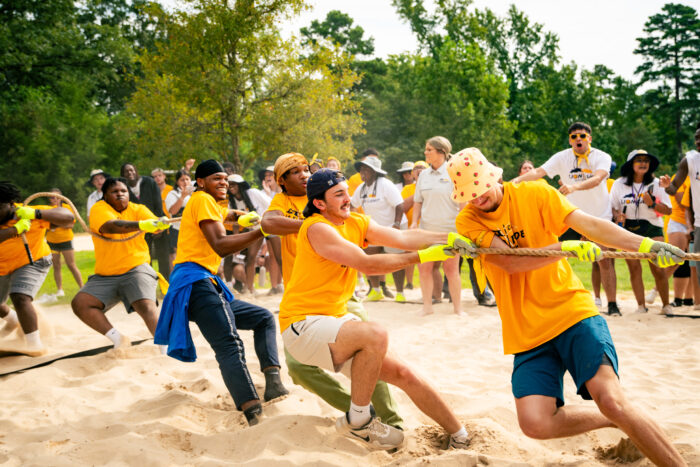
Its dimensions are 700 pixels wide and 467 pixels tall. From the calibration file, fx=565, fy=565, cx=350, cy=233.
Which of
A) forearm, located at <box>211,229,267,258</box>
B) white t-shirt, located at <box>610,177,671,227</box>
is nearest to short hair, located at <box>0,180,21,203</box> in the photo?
forearm, located at <box>211,229,267,258</box>

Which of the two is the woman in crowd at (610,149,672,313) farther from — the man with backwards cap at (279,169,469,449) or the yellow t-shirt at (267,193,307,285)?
the man with backwards cap at (279,169,469,449)

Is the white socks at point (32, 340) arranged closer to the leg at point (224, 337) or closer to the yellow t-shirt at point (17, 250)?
the yellow t-shirt at point (17, 250)

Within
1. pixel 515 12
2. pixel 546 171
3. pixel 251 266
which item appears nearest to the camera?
pixel 546 171

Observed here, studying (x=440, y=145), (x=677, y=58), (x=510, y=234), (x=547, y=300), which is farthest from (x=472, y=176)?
(x=677, y=58)

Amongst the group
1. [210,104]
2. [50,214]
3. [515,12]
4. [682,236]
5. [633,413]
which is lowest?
[633,413]

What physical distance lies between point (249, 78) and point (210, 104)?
128 centimetres

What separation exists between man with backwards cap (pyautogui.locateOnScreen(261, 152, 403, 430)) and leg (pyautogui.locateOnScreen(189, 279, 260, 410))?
1.14ft

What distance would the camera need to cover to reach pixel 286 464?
10.8 ft

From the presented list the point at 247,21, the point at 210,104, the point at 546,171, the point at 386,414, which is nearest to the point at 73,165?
the point at 210,104

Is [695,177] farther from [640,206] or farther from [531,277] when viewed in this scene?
[531,277]

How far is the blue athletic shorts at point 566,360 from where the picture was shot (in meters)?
2.93

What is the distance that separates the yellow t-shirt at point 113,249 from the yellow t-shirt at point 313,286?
110 inches

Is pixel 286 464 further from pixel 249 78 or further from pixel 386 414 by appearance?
pixel 249 78

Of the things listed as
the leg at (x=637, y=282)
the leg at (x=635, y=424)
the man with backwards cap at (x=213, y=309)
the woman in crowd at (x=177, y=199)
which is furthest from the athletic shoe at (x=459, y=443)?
the woman in crowd at (x=177, y=199)
